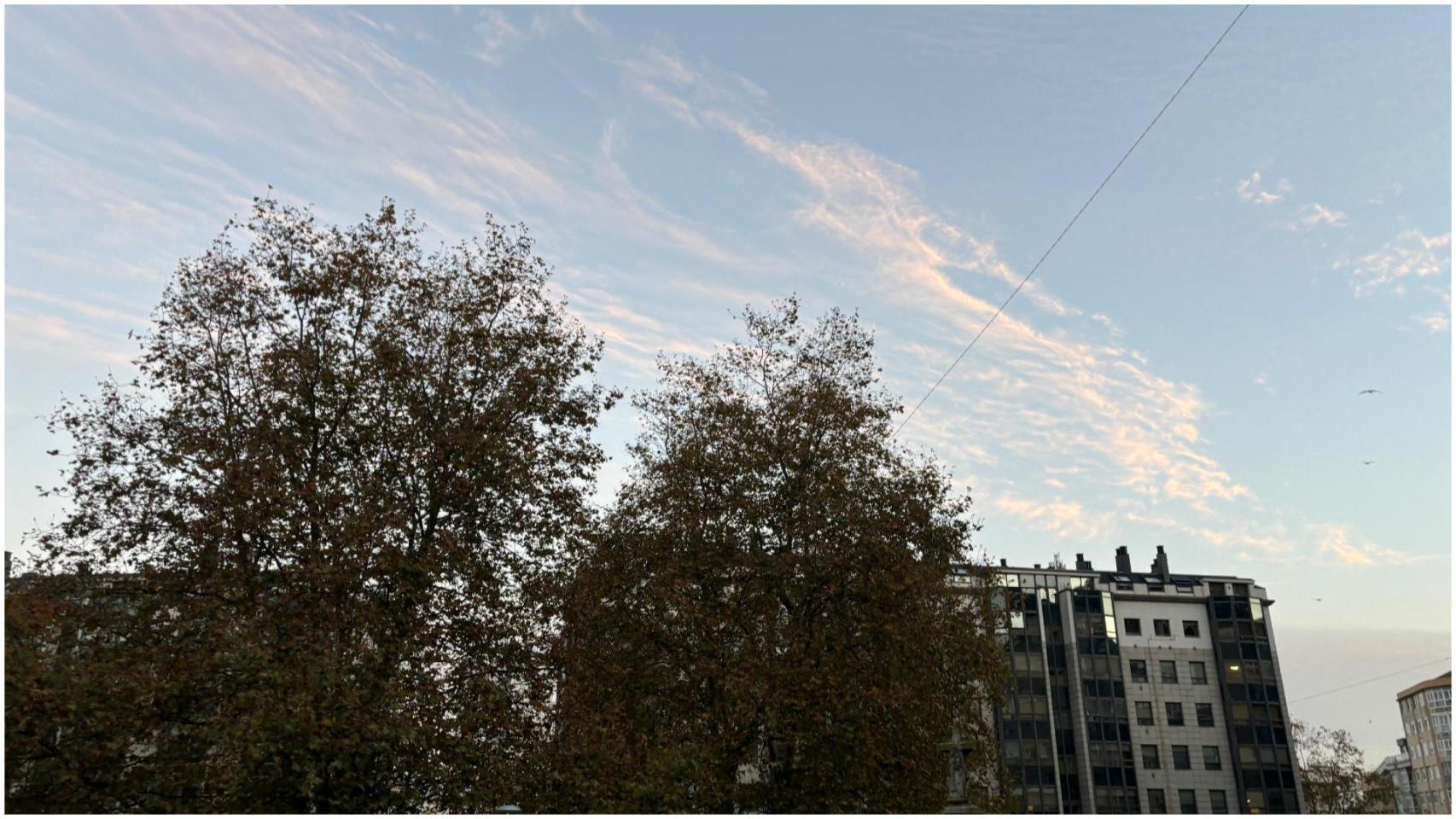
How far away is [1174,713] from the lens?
8894 cm

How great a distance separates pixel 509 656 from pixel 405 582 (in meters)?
2.71

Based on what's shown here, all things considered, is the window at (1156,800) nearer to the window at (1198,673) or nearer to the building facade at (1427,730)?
the window at (1198,673)

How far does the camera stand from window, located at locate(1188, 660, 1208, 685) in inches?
3575

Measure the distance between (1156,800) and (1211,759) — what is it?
264 inches

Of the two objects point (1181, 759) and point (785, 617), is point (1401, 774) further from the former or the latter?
point (785, 617)

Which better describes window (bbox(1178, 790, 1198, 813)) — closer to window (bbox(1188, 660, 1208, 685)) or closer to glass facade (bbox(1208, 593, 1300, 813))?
glass facade (bbox(1208, 593, 1300, 813))

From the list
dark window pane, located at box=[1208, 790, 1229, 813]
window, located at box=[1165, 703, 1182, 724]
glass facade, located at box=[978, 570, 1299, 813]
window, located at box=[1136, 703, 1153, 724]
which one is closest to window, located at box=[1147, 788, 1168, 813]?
glass facade, located at box=[978, 570, 1299, 813]

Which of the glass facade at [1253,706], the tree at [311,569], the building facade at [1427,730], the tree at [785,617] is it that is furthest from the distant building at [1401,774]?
the tree at [311,569]

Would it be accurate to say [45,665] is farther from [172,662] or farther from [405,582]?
[405,582]

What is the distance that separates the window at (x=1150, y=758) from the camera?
8656 cm

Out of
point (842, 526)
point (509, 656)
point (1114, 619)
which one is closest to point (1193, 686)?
point (1114, 619)

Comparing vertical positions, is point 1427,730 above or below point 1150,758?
above

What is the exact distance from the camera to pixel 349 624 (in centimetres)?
1938

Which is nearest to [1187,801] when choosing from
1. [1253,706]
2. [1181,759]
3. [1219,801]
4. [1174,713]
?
[1219,801]
